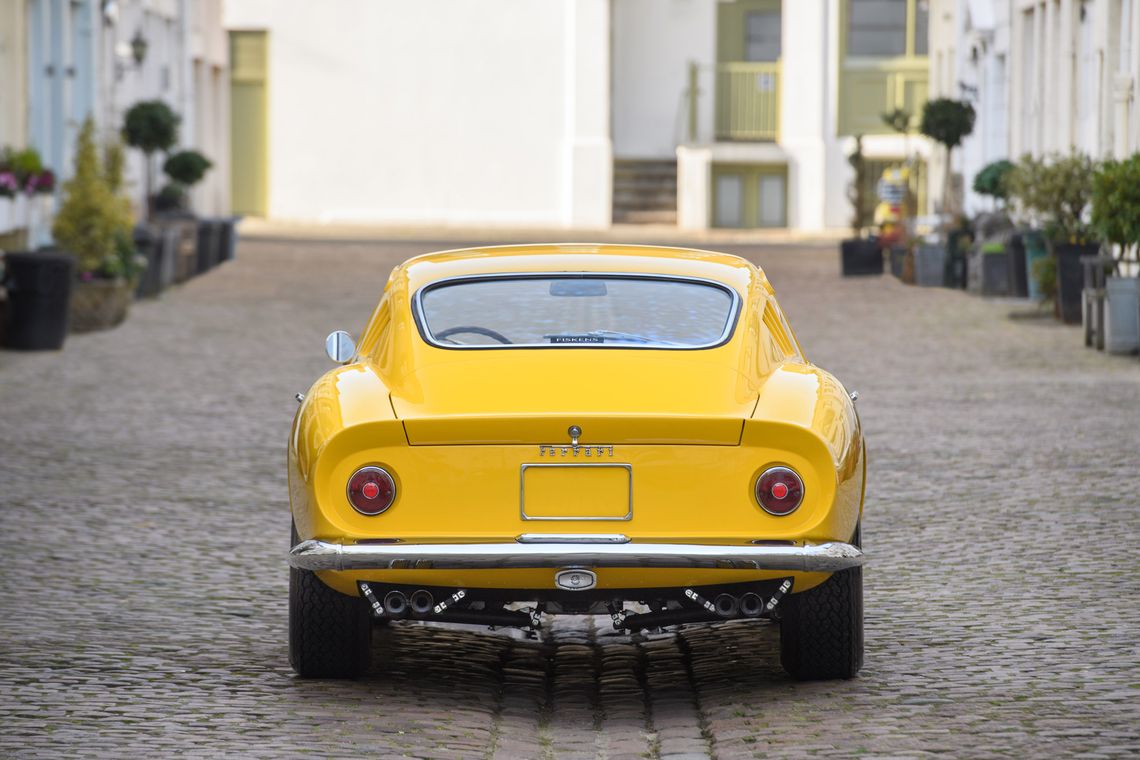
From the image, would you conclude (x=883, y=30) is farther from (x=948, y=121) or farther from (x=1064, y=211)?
(x=1064, y=211)

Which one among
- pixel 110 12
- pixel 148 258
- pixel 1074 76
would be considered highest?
pixel 110 12

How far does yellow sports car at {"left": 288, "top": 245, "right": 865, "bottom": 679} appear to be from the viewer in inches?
232

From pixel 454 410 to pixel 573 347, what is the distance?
551mm

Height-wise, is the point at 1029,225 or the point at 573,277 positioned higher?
the point at 573,277

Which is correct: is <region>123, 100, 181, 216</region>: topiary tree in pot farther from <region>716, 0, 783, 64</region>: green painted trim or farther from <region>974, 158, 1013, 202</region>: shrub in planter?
<region>716, 0, 783, 64</region>: green painted trim

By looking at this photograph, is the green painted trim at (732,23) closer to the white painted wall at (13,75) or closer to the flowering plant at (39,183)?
the white painted wall at (13,75)

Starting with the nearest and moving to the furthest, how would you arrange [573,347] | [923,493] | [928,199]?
[573,347], [923,493], [928,199]

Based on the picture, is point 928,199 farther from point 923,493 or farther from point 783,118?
point 923,493

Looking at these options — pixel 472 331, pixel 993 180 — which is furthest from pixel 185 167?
pixel 472 331

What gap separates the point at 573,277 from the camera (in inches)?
268

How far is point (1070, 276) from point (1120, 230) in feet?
8.06

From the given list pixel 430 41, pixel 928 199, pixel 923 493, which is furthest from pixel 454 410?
pixel 430 41

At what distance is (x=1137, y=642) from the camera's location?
6.82 m

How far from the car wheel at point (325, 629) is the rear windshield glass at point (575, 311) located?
826mm
